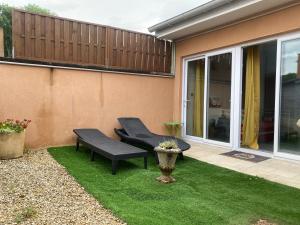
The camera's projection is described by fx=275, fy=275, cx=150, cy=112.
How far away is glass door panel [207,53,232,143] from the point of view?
7168 millimetres

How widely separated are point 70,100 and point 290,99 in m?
5.16

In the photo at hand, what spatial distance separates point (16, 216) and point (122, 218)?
47.3 inches

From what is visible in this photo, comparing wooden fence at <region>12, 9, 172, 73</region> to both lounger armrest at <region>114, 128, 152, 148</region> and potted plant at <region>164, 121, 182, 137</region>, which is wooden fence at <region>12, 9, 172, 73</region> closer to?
potted plant at <region>164, 121, 182, 137</region>

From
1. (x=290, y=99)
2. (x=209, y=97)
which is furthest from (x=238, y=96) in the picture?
(x=290, y=99)

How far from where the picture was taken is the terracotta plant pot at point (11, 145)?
5565mm

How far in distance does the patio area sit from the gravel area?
2.90 meters

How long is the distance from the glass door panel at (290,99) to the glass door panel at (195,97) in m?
2.50

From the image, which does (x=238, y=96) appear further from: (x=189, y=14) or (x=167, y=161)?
(x=167, y=161)

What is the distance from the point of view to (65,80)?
699cm

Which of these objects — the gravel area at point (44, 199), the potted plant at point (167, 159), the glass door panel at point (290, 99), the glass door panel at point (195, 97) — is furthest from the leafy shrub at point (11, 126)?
the glass door panel at point (290, 99)

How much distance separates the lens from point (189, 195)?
3863 mm

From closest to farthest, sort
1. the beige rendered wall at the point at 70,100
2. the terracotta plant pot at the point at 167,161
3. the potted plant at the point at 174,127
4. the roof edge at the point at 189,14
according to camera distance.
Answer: the terracotta plant pot at the point at 167,161
the roof edge at the point at 189,14
the beige rendered wall at the point at 70,100
the potted plant at the point at 174,127

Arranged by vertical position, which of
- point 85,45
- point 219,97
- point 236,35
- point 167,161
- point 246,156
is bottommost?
point 246,156

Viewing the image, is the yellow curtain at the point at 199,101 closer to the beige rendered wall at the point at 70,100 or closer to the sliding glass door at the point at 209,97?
the sliding glass door at the point at 209,97
